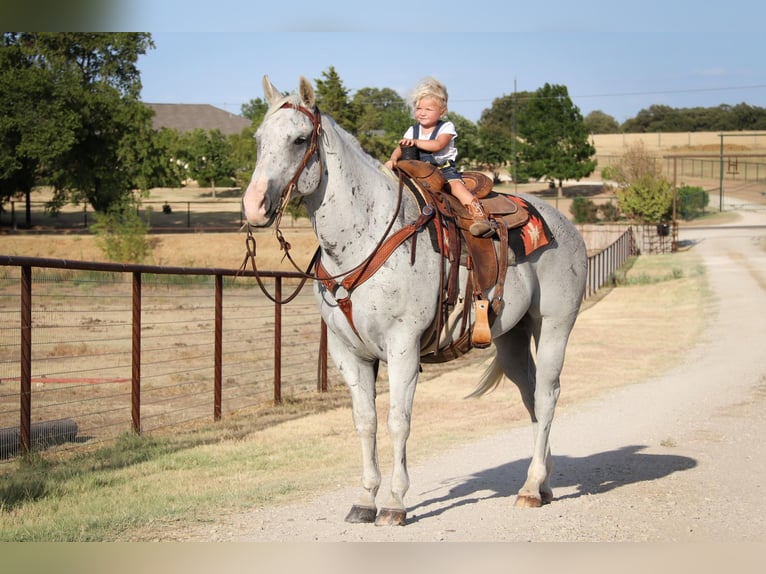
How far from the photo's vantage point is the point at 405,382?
5867 mm

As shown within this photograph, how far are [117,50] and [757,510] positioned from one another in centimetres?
5622

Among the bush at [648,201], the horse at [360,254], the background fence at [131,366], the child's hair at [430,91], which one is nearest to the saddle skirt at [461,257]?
the horse at [360,254]

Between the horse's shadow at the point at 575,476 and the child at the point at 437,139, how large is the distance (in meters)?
1.98

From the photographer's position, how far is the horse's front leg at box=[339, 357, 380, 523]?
613cm

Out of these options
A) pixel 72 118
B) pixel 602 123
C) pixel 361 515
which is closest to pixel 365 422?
pixel 361 515

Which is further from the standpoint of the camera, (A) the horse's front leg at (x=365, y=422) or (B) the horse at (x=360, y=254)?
(A) the horse's front leg at (x=365, y=422)

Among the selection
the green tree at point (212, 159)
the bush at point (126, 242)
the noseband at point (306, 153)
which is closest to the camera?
the noseband at point (306, 153)

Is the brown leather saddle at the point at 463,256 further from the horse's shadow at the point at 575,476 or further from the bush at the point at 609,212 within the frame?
the bush at the point at 609,212

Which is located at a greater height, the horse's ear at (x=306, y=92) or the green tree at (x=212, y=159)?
the green tree at (x=212, y=159)

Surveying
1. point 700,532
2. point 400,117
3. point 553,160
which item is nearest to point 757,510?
point 700,532

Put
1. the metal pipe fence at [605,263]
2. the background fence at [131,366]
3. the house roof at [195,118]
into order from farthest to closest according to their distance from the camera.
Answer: the house roof at [195,118]
the metal pipe fence at [605,263]
the background fence at [131,366]

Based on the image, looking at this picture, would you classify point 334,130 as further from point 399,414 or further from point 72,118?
point 72,118

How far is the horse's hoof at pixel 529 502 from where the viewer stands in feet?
21.8

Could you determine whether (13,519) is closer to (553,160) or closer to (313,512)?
(313,512)
